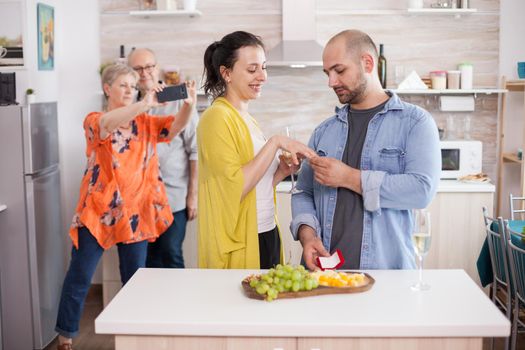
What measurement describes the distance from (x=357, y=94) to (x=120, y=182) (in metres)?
1.56

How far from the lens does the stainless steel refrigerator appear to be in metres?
3.91

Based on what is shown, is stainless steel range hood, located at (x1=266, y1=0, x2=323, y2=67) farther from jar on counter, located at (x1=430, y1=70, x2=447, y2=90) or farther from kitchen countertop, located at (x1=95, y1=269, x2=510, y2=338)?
kitchen countertop, located at (x1=95, y1=269, x2=510, y2=338)

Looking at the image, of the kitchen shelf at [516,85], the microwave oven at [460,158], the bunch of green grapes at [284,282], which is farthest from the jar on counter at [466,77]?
the bunch of green grapes at [284,282]

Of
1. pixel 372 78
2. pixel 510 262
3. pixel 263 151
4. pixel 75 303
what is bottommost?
pixel 75 303

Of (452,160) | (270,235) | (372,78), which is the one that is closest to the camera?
(372,78)

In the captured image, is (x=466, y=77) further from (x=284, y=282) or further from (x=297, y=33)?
(x=284, y=282)

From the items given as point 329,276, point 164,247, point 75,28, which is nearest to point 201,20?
point 75,28

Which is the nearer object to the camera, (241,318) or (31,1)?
(241,318)

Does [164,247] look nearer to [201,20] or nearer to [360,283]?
[201,20]

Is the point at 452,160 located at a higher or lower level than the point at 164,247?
higher

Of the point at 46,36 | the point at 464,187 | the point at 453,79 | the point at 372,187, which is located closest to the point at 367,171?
the point at 372,187

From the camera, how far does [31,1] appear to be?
14.7ft

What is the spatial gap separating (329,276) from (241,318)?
→ 360 millimetres

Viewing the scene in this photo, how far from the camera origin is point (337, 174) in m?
2.40
